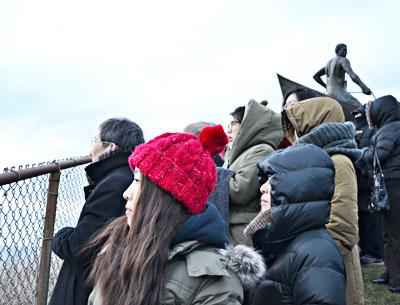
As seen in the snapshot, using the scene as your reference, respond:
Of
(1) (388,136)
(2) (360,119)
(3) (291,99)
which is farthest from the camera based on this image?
(2) (360,119)

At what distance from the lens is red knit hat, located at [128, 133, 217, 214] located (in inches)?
70.1

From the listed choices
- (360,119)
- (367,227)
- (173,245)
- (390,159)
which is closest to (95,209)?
(173,245)

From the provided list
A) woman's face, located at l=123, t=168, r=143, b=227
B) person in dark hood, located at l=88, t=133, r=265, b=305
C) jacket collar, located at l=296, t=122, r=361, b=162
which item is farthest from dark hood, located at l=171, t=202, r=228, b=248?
jacket collar, located at l=296, t=122, r=361, b=162

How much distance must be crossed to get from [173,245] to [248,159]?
1.76 m

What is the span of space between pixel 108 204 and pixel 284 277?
3.20 feet

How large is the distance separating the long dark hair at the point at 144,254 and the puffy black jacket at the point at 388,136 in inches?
158

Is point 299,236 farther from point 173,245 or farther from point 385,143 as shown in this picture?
point 385,143

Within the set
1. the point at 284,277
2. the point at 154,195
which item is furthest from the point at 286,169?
the point at 154,195

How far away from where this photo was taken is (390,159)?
214 inches

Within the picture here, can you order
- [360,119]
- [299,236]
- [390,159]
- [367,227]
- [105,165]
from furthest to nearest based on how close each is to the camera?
[360,119]
[367,227]
[390,159]
[105,165]
[299,236]

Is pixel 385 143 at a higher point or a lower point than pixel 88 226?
lower

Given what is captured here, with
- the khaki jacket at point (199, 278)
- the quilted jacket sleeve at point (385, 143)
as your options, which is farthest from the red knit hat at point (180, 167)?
the quilted jacket sleeve at point (385, 143)

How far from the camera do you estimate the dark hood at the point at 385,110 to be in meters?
5.43

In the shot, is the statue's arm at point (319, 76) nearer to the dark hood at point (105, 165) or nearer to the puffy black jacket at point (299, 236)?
the dark hood at point (105, 165)
